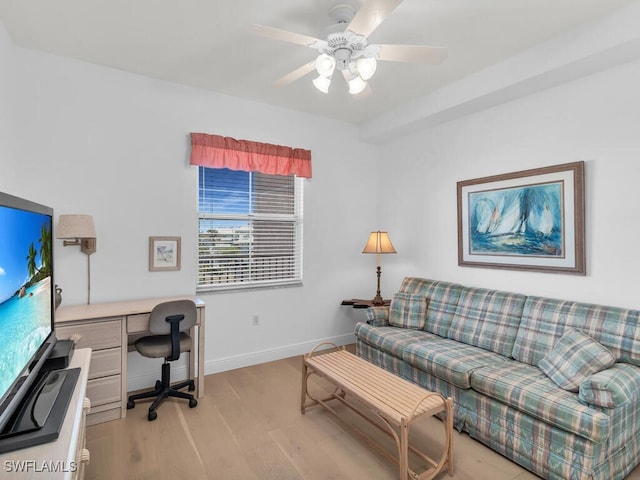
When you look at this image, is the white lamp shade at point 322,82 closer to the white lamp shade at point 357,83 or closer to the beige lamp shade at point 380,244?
the white lamp shade at point 357,83

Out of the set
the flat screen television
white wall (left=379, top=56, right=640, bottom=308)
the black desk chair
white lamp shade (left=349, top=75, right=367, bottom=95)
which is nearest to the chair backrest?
the black desk chair

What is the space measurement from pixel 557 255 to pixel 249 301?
2.78 m

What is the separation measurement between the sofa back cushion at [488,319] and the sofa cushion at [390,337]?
27 cm

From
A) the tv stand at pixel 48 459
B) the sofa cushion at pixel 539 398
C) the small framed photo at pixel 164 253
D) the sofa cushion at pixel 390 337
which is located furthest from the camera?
the small framed photo at pixel 164 253

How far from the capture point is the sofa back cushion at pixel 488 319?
2.70m

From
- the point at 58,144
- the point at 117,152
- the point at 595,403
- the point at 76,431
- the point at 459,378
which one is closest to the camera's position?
the point at 76,431

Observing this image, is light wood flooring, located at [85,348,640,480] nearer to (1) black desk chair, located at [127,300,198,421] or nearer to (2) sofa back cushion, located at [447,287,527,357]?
(1) black desk chair, located at [127,300,198,421]

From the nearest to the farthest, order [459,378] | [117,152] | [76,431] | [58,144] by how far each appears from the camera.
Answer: [76,431] → [459,378] → [58,144] → [117,152]

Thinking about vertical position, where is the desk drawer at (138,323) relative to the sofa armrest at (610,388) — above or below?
above

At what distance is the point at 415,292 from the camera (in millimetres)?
3580

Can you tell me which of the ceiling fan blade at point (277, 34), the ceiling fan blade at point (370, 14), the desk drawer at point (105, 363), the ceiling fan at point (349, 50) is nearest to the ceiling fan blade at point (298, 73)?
the ceiling fan at point (349, 50)

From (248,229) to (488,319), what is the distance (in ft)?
7.85

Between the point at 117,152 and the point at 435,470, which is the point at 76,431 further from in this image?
the point at 117,152

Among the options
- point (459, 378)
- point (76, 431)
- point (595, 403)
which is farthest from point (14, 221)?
point (595, 403)
